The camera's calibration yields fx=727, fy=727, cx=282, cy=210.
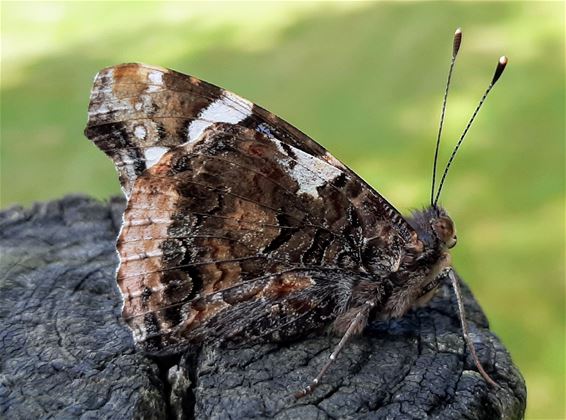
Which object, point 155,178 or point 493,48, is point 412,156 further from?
point 155,178

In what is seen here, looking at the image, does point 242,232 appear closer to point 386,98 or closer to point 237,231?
point 237,231

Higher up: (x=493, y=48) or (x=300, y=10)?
(x=300, y=10)

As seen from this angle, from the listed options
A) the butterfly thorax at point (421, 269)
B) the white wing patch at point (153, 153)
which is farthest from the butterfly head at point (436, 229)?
the white wing patch at point (153, 153)

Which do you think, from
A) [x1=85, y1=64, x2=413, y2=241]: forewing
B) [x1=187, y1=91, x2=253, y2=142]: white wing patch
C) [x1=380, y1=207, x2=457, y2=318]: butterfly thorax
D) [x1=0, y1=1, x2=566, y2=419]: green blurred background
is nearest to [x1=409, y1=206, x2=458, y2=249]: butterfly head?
[x1=380, y1=207, x2=457, y2=318]: butterfly thorax

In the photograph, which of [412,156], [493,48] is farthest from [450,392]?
[493,48]

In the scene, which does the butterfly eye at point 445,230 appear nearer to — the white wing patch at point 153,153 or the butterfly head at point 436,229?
the butterfly head at point 436,229
